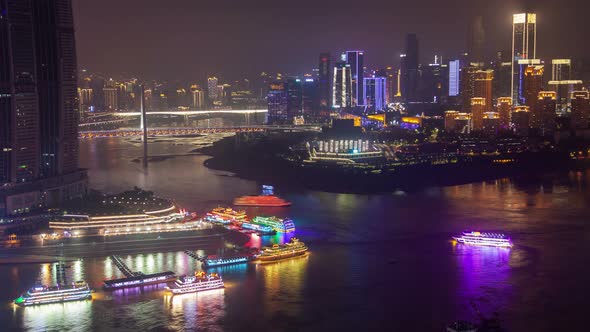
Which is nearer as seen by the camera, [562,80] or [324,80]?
[562,80]

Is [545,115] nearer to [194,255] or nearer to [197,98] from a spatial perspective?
[194,255]

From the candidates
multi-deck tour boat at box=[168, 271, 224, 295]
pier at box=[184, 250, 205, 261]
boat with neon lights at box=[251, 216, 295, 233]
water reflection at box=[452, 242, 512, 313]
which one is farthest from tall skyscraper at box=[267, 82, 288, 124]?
multi-deck tour boat at box=[168, 271, 224, 295]

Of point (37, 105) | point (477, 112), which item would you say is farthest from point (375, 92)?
point (37, 105)

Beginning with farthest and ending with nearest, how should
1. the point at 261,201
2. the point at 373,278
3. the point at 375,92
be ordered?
the point at 375,92 < the point at 261,201 < the point at 373,278

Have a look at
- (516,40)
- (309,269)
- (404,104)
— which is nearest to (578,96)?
(516,40)

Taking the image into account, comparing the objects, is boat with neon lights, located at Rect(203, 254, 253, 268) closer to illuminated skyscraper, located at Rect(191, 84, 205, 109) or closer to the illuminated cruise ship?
the illuminated cruise ship

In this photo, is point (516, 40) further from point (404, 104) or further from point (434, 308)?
point (434, 308)
